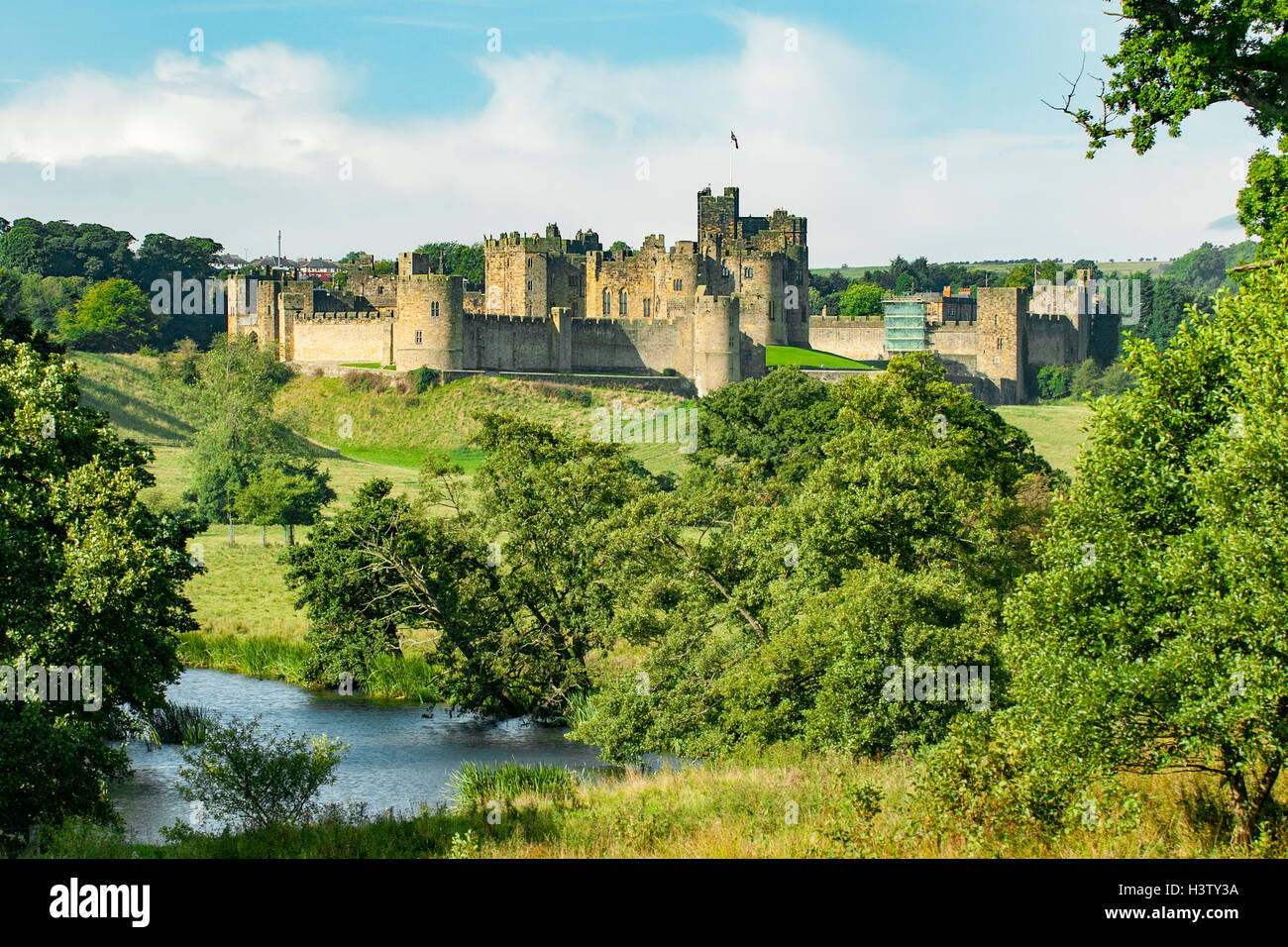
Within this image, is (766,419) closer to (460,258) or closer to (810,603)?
(810,603)

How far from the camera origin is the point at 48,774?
1375 cm

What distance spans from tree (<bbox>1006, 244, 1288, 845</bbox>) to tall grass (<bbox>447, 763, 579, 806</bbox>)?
27.1ft

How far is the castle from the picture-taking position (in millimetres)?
70938

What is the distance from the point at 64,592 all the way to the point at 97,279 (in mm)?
77255

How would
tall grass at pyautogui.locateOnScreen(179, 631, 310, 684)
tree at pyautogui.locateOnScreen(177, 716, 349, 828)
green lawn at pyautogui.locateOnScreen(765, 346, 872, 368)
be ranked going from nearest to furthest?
tree at pyautogui.locateOnScreen(177, 716, 349, 828) → tall grass at pyautogui.locateOnScreen(179, 631, 310, 684) → green lawn at pyautogui.locateOnScreen(765, 346, 872, 368)

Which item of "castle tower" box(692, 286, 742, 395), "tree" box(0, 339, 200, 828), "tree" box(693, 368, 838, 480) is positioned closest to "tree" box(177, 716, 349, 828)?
"tree" box(0, 339, 200, 828)

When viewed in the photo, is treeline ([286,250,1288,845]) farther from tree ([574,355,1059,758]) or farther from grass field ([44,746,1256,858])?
grass field ([44,746,1256,858])

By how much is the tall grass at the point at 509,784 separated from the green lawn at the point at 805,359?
57693 millimetres

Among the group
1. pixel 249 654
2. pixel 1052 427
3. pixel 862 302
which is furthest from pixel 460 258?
pixel 249 654

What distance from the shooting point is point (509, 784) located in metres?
20.0

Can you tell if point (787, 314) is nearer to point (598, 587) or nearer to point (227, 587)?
point (227, 587)
